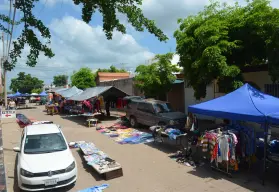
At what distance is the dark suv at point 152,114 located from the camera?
1260 cm

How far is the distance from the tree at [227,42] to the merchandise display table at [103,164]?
5.90 meters

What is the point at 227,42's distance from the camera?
10.1 metres

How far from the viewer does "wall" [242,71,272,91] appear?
12393 millimetres

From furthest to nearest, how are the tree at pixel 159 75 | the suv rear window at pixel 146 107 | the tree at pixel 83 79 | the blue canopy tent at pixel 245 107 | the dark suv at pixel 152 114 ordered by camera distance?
the tree at pixel 83 79
the tree at pixel 159 75
the suv rear window at pixel 146 107
the dark suv at pixel 152 114
the blue canopy tent at pixel 245 107

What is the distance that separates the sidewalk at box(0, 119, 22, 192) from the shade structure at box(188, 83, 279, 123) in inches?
261

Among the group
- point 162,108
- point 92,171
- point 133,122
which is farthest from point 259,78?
point 92,171

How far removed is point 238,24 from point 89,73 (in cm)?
2810

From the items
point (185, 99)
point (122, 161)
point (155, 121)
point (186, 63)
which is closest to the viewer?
point (122, 161)

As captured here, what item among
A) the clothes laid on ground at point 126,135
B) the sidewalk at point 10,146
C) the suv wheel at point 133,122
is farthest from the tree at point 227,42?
the sidewalk at point 10,146

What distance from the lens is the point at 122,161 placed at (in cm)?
880

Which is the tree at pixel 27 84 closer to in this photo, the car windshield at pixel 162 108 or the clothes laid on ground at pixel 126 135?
the clothes laid on ground at pixel 126 135

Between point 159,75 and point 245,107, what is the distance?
31.8 ft

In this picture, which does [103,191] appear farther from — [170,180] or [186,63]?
[186,63]

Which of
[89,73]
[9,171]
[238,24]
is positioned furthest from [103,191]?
[89,73]
